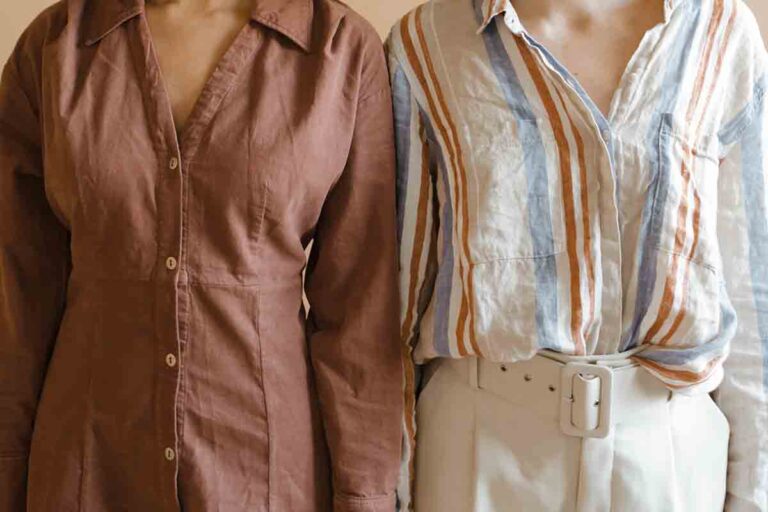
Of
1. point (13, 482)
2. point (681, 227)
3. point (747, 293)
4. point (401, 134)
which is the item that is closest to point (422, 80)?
point (401, 134)

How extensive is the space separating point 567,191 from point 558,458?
0.27m

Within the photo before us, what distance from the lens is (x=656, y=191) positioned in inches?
36.2

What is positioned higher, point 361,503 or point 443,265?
point 443,265

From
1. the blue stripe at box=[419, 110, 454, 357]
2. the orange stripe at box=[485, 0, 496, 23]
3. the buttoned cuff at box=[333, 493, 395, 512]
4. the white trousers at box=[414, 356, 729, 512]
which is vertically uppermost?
the orange stripe at box=[485, 0, 496, 23]

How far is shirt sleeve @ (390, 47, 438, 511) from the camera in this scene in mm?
1011

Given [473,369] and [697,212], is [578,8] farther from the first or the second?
[473,369]

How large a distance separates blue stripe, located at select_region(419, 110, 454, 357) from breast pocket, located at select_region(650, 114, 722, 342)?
0.21 metres

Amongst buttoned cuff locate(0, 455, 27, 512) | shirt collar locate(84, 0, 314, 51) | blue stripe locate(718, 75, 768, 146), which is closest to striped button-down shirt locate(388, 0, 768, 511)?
blue stripe locate(718, 75, 768, 146)

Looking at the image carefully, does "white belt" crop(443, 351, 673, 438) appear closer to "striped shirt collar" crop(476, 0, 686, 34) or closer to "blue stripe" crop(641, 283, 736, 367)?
"blue stripe" crop(641, 283, 736, 367)

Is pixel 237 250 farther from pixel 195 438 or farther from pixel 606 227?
pixel 606 227

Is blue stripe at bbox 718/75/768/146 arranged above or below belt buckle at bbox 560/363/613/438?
above

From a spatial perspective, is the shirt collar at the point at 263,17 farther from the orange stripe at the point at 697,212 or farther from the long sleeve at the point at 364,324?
the orange stripe at the point at 697,212

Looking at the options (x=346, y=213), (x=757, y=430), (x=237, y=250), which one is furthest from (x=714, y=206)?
(x=237, y=250)

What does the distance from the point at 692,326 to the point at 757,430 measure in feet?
0.59
